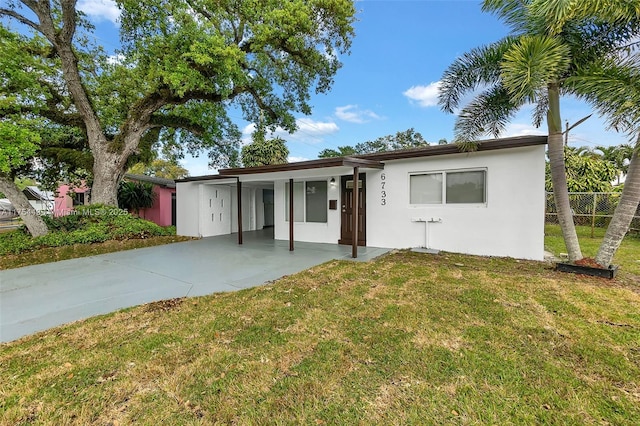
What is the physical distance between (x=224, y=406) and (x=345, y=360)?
110cm

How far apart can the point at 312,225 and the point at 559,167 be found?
661 centimetres

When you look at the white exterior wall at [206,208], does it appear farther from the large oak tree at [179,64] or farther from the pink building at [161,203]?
the pink building at [161,203]

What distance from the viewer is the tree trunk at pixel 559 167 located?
564cm

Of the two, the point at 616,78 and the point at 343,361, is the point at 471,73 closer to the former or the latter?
the point at 616,78

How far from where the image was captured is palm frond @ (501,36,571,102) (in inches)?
188

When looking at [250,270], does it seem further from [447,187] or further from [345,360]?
[447,187]

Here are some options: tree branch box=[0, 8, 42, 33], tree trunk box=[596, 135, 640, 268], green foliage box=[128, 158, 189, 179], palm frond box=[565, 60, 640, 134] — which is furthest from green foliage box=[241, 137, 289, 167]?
green foliage box=[128, 158, 189, 179]

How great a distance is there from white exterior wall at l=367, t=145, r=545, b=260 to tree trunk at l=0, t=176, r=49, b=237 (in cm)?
992

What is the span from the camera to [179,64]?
29.5ft

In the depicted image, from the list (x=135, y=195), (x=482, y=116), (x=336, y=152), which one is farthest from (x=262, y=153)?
(x=336, y=152)

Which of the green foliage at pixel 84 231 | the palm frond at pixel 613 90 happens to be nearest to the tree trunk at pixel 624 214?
the palm frond at pixel 613 90

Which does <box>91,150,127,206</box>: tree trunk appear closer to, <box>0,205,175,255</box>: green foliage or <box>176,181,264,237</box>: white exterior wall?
<box>0,205,175,255</box>: green foliage

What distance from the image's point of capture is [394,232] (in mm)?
8305

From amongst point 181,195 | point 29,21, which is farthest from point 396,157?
point 29,21
